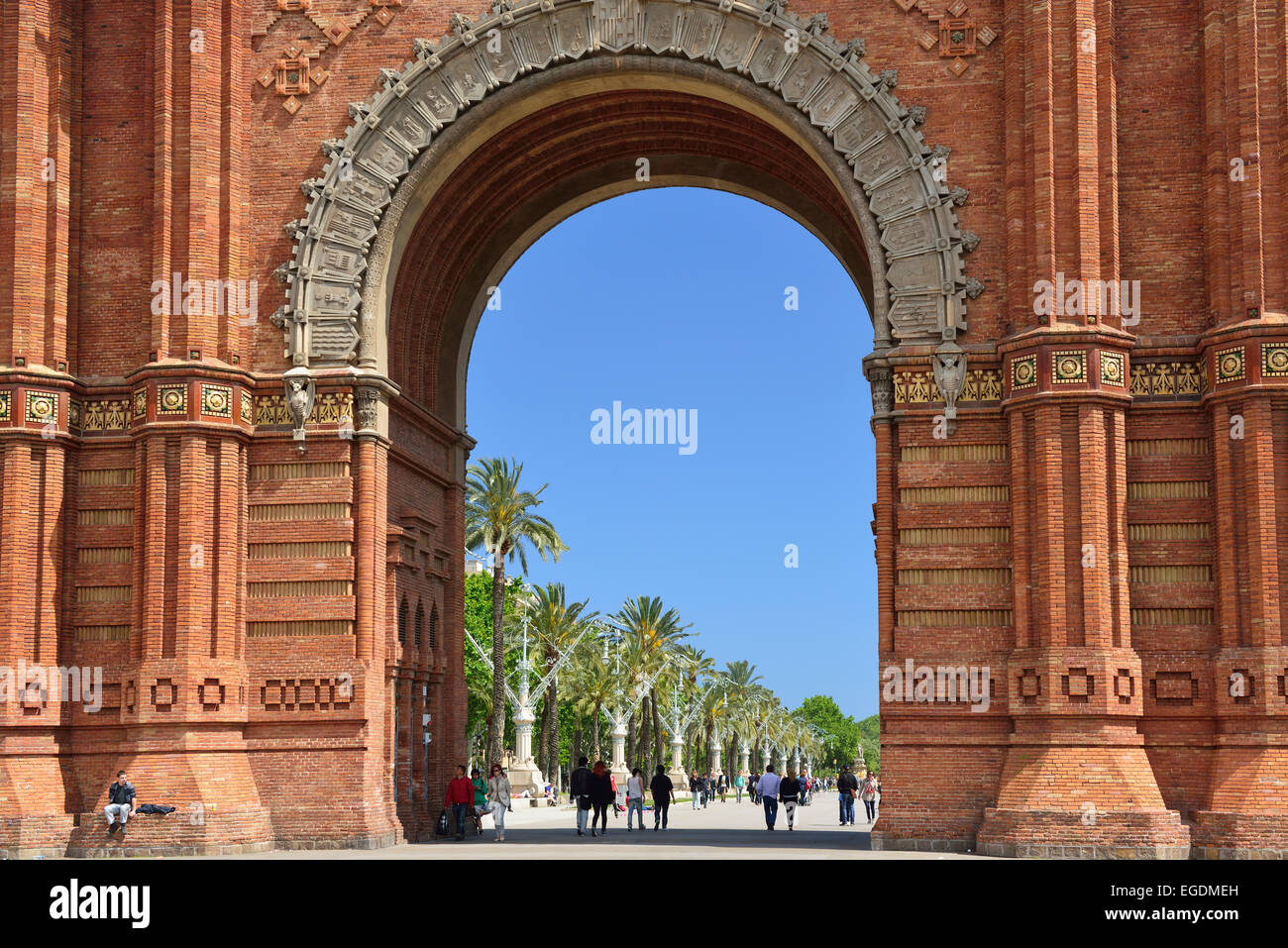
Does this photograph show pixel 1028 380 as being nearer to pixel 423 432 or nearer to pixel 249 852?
pixel 423 432

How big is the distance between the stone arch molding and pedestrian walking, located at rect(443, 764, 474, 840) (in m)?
7.91

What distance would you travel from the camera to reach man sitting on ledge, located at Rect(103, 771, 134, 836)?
78.5 feet

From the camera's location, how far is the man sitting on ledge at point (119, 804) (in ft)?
78.5

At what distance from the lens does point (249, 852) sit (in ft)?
78.9

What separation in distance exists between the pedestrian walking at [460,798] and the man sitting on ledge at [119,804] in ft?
21.1

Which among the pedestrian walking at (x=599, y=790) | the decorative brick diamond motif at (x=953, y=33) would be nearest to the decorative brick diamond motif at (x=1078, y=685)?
the decorative brick diamond motif at (x=953, y=33)

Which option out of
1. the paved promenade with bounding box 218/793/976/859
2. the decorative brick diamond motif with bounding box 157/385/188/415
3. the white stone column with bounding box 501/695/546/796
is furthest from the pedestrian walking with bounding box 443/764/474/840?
the white stone column with bounding box 501/695/546/796

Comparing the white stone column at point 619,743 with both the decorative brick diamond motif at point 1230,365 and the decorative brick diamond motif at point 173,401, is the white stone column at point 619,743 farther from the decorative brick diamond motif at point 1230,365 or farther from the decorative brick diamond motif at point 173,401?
the decorative brick diamond motif at point 1230,365

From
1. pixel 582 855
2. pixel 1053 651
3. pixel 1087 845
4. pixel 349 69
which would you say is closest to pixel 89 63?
pixel 349 69

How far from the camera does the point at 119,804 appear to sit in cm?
2395

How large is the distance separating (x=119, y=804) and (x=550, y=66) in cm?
1411

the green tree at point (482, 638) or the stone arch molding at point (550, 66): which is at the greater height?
the stone arch molding at point (550, 66)

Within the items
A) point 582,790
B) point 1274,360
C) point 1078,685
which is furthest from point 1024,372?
point 582,790

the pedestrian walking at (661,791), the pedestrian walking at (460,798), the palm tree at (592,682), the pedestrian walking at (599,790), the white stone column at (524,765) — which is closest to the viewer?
the pedestrian walking at (460,798)
